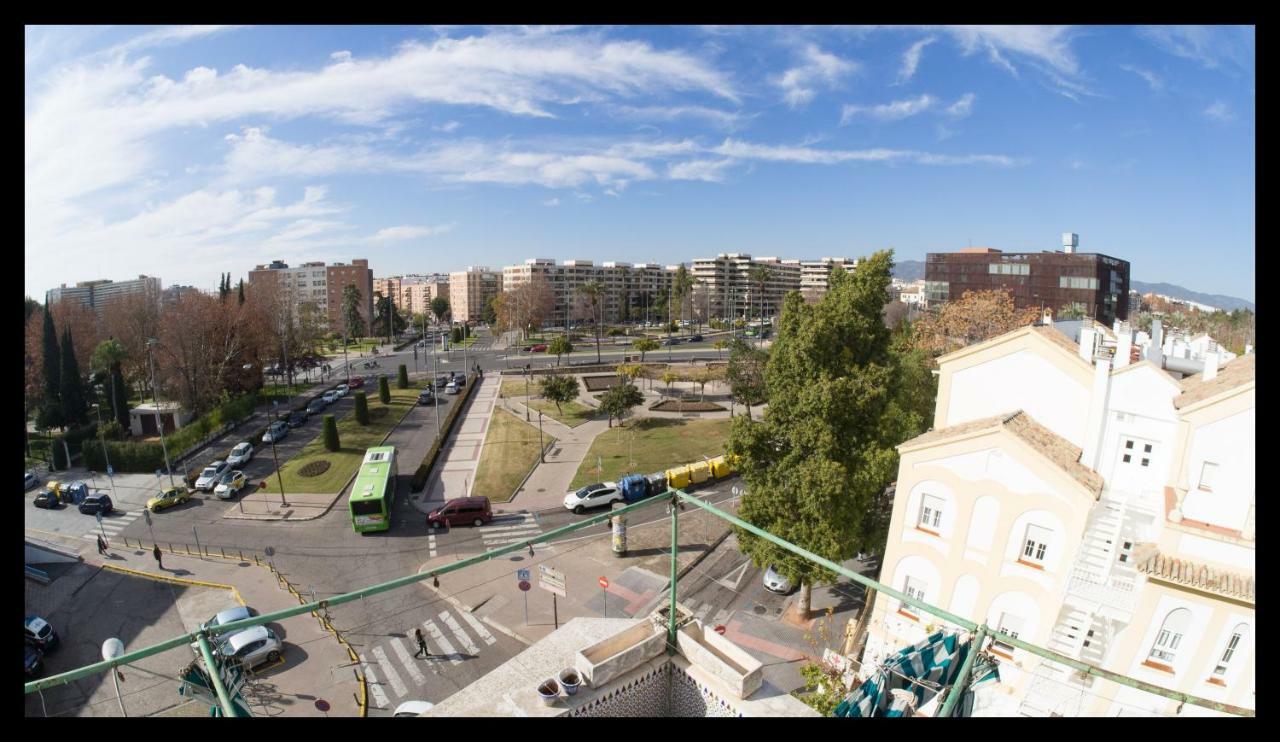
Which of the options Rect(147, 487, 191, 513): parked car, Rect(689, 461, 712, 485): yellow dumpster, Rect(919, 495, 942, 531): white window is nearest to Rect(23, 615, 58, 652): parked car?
Rect(147, 487, 191, 513): parked car

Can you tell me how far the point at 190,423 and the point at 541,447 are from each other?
75.1 ft

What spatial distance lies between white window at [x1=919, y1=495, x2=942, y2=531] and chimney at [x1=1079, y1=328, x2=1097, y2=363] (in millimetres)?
4745

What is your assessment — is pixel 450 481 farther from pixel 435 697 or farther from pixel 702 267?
pixel 702 267

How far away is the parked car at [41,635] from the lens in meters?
16.5

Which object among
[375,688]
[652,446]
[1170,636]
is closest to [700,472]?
[652,446]

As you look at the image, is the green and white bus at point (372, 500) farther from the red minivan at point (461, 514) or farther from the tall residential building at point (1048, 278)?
the tall residential building at point (1048, 278)

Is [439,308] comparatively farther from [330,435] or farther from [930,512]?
[930,512]

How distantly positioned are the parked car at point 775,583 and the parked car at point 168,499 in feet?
84.0

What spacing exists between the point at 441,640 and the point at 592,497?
10056 millimetres

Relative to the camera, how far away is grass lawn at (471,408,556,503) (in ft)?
92.9

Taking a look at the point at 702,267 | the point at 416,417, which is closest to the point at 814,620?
the point at 416,417

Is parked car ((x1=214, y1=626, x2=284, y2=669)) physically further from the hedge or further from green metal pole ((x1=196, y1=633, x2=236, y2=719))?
the hedge

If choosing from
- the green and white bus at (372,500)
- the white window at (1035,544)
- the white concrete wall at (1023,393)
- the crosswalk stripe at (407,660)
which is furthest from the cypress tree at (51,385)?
the white window at (1035,544)
